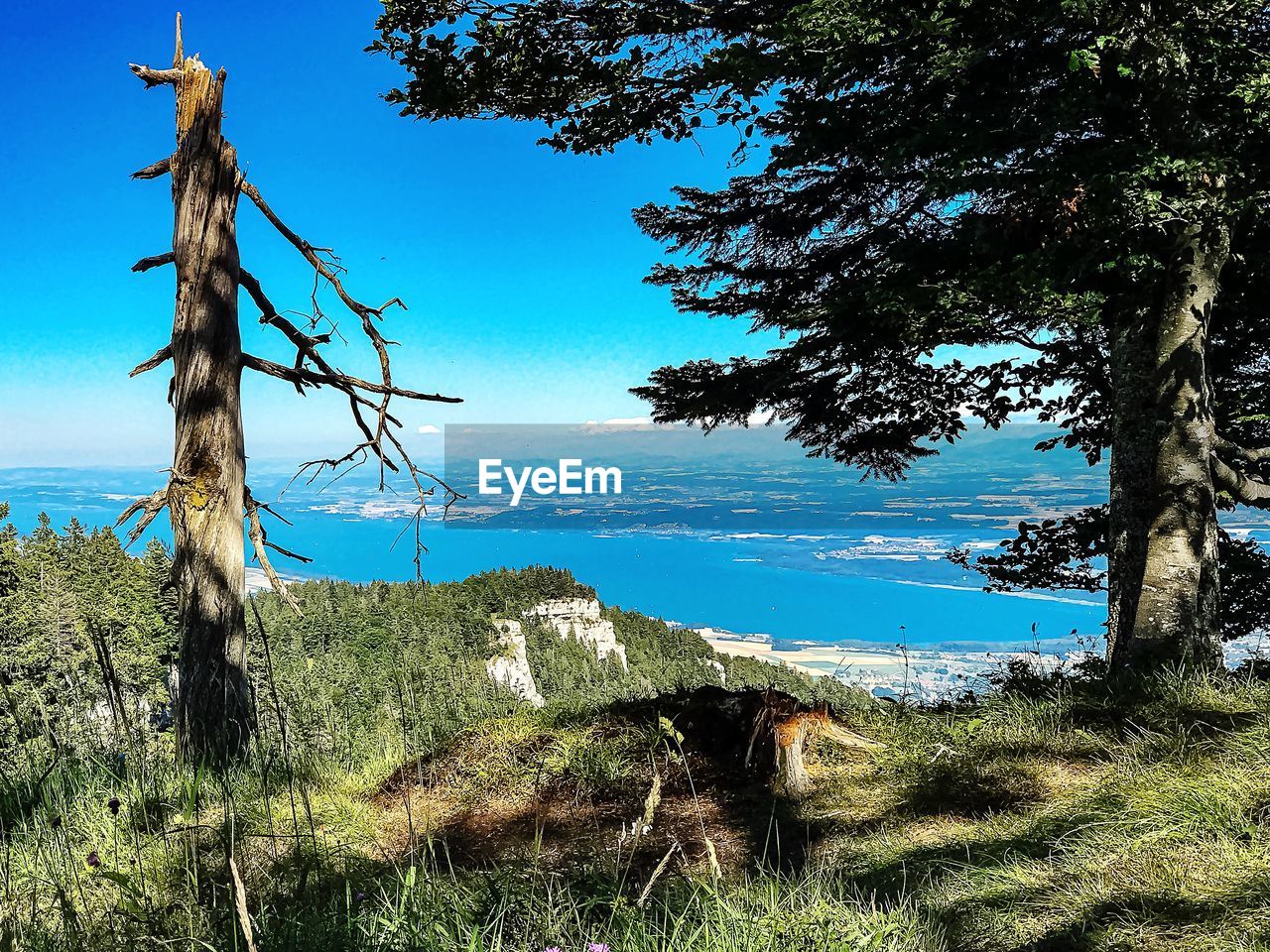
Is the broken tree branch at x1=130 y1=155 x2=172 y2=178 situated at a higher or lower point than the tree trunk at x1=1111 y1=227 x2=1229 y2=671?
higher

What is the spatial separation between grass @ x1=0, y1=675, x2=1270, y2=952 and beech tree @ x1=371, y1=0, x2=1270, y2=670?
7.63 ft

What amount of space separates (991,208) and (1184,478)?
2.83m

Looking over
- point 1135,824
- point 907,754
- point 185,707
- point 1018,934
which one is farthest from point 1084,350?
point 185,707

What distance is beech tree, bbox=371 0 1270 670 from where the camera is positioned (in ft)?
16.3

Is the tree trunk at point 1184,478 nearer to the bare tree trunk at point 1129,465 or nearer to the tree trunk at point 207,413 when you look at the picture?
the bare tree trunk at point 1129,465

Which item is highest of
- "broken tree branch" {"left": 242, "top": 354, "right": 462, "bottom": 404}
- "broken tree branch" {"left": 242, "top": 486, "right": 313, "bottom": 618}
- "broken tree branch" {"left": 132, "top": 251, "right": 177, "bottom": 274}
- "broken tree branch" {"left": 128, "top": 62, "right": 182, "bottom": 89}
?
"broken tree branch" {"left": 128, "top": 62, "right": 182, "bottom": 89}

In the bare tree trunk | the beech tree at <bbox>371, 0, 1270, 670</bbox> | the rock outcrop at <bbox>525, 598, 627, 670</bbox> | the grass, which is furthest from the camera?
the rock outcrop at <bbox>525, 598, 627, 670</bbox>

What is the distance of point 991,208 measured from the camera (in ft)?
23.2

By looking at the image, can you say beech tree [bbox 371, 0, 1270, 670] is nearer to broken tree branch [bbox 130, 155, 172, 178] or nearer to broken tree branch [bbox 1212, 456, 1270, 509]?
broken tree branch [bbox 1212, 456, 1270, 509]

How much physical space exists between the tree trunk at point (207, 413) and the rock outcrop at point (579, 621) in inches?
2342

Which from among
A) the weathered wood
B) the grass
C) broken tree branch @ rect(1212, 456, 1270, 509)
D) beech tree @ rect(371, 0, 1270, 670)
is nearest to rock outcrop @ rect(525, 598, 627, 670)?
beech tree @ rect(371, 0, 1270, 670)

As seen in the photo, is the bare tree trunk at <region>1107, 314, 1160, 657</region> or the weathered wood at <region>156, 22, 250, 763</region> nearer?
the weathered wood at <region>156, 22, 250, 763</region>

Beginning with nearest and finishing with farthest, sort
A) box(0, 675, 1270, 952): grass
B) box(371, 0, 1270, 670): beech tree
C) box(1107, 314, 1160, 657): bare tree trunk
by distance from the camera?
1. box(0, 675, 1270, 952): grass
2. box(371, 0, 1270, 670): beech tree
3. box(1107, 314, 1160, 657): bare tree trunk

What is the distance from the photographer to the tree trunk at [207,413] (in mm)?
5371
